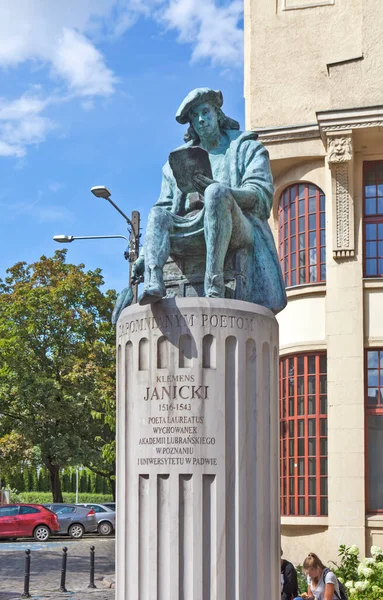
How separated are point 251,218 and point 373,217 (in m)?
13.8

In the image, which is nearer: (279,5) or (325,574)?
(325,574)

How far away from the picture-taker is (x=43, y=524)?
37.9 m

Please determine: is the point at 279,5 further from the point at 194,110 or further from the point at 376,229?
the point at 194,110

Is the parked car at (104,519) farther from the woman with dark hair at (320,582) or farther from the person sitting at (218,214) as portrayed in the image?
the person sitting at (218,214)

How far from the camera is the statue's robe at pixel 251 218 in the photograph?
343 inches

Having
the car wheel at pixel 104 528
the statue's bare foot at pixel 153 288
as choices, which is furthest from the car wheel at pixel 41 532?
the statue's bare foot at pixel 153 288

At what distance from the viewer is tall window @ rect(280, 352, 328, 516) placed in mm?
22094

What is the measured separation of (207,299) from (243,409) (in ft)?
2.92

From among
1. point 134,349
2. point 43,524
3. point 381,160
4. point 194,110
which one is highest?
point 381,160

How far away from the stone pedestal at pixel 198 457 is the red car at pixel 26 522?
98.3 ft

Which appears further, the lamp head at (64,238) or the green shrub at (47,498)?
the green shrub at (47,498)

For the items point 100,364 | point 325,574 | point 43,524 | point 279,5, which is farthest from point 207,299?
point 100,364

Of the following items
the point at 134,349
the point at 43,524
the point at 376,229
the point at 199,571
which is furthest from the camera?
the point at 43,524

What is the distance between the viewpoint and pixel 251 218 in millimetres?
9102
